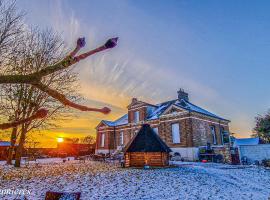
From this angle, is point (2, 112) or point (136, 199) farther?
point (2, 112)

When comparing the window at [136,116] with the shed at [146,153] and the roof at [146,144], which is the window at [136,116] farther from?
the shed at [146,153]

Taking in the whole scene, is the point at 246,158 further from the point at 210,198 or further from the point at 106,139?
the point at 106,139

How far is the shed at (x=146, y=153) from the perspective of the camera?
56.4 feet

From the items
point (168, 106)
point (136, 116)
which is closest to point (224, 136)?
point (168, 106)

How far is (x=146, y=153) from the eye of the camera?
17359mm

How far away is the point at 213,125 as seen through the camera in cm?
2825

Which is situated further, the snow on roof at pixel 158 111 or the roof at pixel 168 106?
the snow on roof at pixel 158 111

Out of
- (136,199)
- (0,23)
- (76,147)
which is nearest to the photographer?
(136,199)

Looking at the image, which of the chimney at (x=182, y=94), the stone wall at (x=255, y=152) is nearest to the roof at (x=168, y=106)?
the chimney at (x=182, y=94)

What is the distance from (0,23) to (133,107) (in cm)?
2364

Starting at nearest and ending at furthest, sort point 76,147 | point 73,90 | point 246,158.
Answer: point 73,90 < point 246,158 < point 76,147

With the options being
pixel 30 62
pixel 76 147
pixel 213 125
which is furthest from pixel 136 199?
pixel 76 147

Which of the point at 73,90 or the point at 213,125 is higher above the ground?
the point at 73,90

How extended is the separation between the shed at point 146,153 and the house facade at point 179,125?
8044 mm
